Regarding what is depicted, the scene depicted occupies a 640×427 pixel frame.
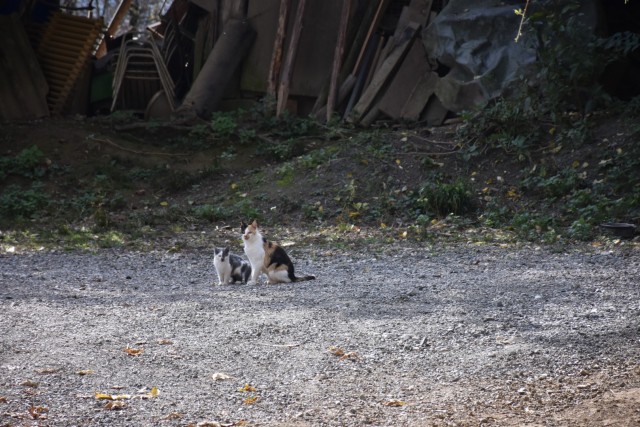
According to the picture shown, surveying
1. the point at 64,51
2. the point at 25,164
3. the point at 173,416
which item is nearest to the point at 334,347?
the point at 173,416

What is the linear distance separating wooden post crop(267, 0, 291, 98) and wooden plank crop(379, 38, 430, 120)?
2.18 m

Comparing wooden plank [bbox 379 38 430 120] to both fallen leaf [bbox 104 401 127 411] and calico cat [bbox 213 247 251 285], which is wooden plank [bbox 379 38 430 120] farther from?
fallen leaf [bbox 104 401 127 411]

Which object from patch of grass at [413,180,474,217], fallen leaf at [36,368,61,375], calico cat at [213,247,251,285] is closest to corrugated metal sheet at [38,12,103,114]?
patch of grass at [413,180,474,217]

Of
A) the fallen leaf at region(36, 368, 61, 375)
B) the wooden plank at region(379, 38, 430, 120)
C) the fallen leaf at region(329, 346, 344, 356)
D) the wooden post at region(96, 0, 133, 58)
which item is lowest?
the fallen leaf at region(36, 368, 61, 375)

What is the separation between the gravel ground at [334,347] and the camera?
5.41 m

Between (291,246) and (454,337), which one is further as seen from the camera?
(291,246)

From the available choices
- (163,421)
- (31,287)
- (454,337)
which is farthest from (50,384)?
(31,287)

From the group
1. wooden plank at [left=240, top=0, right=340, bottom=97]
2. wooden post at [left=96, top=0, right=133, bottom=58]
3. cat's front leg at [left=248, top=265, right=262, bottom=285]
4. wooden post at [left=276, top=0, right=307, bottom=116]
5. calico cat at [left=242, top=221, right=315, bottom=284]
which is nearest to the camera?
calico cat at [left=242, top=221, right=315, bottom=284]

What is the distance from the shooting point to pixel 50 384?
5762 mm

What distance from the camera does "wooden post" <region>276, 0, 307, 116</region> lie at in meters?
17.0

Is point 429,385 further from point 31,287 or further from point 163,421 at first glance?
point 31,287

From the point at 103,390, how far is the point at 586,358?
316cm

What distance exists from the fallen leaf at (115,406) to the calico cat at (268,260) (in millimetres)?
3882

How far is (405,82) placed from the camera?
16594 millimetres
